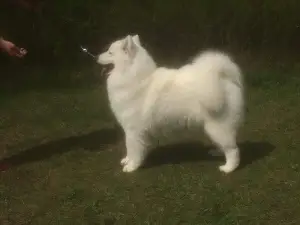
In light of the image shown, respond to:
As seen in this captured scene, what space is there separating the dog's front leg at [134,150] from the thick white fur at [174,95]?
12mm

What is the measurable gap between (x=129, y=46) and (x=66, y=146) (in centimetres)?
168

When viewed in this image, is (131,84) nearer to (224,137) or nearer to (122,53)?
(122,53)

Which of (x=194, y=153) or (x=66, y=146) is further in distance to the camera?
(x=66, y=146)

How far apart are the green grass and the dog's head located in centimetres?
104

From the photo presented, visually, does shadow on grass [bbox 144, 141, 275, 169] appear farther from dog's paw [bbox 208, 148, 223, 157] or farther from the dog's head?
the dog's head

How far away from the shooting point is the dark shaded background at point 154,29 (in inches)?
352

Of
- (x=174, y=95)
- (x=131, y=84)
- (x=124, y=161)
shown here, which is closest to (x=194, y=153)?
(x=124, y=161)

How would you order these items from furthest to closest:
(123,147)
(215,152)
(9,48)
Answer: (123,147) < (215,152) < (9,48)

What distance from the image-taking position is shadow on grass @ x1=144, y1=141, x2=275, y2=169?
5168mm

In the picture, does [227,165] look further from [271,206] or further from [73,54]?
[73,54]

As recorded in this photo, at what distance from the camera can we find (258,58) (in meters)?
9.15

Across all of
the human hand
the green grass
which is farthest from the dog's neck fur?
the human hand

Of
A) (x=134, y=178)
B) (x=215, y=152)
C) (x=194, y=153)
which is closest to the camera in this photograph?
(x=134, y=178)

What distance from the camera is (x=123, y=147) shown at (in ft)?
18.4
